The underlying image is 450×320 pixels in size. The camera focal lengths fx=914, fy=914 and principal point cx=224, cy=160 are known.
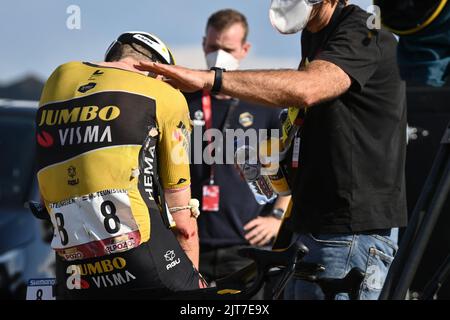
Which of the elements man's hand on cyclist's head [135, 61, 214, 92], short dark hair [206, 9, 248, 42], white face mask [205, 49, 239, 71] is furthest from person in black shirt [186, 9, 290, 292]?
man's hand on cyclist's head [135, 61, 214, 92]

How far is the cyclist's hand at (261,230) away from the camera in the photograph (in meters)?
5.55

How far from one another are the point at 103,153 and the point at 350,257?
109 centimetres

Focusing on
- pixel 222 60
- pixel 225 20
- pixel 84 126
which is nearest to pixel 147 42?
pixel 84 126

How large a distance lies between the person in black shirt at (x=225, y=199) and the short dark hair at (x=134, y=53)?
1831 mm

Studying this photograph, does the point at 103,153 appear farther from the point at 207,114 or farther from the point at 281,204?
the point at 281,204

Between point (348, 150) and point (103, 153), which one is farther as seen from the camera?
point (348, 150)

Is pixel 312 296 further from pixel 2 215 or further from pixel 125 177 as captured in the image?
pixel 2 215

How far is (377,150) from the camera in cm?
375

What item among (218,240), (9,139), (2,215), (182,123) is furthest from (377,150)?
(9,139)

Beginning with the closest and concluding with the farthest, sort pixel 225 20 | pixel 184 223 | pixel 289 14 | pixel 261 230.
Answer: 1. pixel 289 14
2. pixel 184 223
3. pixel 261 230
4. pixel 225 20

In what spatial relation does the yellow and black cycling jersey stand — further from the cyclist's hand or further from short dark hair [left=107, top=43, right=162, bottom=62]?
the cyclist's hand

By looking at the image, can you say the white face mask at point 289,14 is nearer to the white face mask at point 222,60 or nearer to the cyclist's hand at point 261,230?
the white face mask at point 222,60

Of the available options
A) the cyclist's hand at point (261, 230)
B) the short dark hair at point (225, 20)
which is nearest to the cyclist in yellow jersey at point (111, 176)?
the cyclist's hand at point (261, 230)

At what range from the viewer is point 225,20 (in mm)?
5906
